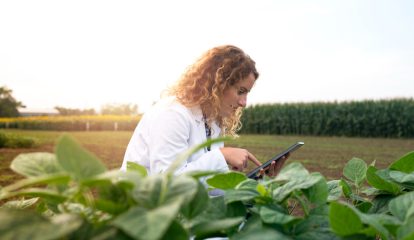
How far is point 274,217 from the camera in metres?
0.55

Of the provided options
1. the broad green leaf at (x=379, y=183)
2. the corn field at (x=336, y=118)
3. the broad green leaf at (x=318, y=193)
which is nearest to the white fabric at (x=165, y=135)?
the broad green leaf at (x=379, y=183)

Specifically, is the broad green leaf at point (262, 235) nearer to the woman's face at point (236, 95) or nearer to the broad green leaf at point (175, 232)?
the broad green leaf at point (175, 232)

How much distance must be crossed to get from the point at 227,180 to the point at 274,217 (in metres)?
0.16

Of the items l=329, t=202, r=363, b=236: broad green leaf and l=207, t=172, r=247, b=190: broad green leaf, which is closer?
l=329, t=202, r=363, b=236: broad green leaf

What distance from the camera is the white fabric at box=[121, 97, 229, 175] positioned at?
5.90 feet

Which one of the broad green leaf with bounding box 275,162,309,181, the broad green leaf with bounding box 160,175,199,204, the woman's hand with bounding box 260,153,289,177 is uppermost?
the broad green leaf with bounding box 160,175,199,204

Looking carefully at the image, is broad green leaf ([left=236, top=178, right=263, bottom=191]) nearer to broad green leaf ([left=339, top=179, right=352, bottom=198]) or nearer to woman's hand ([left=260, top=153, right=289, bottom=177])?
broad green leaf ([left=339, top=179, right=352, bottom=198])

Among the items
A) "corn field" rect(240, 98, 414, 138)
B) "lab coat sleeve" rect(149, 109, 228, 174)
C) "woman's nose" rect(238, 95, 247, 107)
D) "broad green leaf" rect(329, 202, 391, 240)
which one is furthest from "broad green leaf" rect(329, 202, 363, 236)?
"corn field" rect(240, 98, 414, 138)

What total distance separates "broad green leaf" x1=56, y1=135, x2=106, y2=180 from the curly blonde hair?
5.07ft

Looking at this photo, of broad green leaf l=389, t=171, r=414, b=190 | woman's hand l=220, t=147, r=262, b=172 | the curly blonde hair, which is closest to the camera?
broad green leaf l=389, t=171, r=414, b=190

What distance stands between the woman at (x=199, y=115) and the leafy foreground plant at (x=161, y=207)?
0.96 m

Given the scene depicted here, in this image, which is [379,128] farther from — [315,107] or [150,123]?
[150,123]

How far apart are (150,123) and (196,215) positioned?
135cm

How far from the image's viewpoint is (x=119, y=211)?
488 mm
